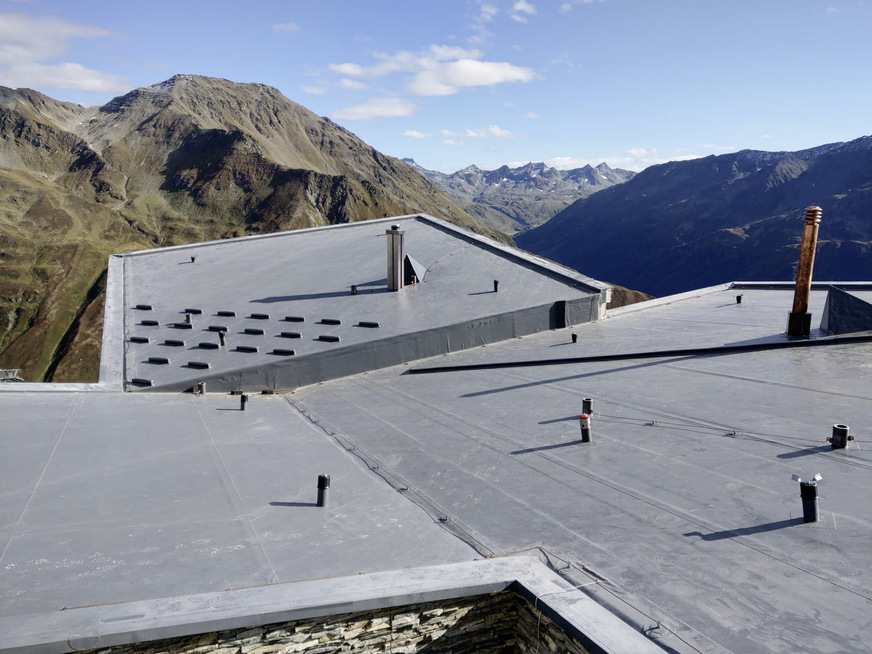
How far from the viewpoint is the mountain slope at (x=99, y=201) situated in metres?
109

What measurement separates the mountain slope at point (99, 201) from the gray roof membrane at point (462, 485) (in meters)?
94.9

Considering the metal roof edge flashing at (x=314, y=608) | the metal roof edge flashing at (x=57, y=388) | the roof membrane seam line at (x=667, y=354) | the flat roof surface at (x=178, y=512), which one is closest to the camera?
the metal roof edge flashing at (x=314, y=608)

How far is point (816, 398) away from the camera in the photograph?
10117mm

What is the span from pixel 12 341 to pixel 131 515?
393 ft

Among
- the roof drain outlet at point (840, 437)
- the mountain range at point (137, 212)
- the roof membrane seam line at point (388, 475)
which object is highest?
the mountain range at point (137, 212)

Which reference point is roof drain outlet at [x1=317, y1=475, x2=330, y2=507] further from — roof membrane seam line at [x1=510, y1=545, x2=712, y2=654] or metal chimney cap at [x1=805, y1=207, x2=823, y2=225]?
metal chimney cap at [x1=805, y1=207, x2=823, y2=225]

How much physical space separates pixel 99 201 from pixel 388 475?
165913 mm

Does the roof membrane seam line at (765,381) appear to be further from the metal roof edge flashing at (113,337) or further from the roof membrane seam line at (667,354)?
the metal roof edge flashing at (113,337)

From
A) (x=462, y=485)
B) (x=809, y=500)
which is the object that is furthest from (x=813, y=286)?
(x=462, y=485)

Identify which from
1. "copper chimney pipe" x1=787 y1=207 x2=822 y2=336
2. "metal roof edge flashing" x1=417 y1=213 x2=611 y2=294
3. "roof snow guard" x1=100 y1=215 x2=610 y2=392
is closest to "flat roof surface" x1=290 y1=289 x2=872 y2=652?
"copper chimney pipe" x1=787 y1=207 x2=822 y2=336

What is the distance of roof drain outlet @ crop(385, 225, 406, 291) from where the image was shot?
58.0 feet

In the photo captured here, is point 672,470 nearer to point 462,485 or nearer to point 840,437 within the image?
point 840,437

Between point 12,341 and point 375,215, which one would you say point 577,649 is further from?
point 375,215

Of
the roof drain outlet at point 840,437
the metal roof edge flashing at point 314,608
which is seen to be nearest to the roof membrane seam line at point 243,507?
the metal roof edge flashing at point 314,608
